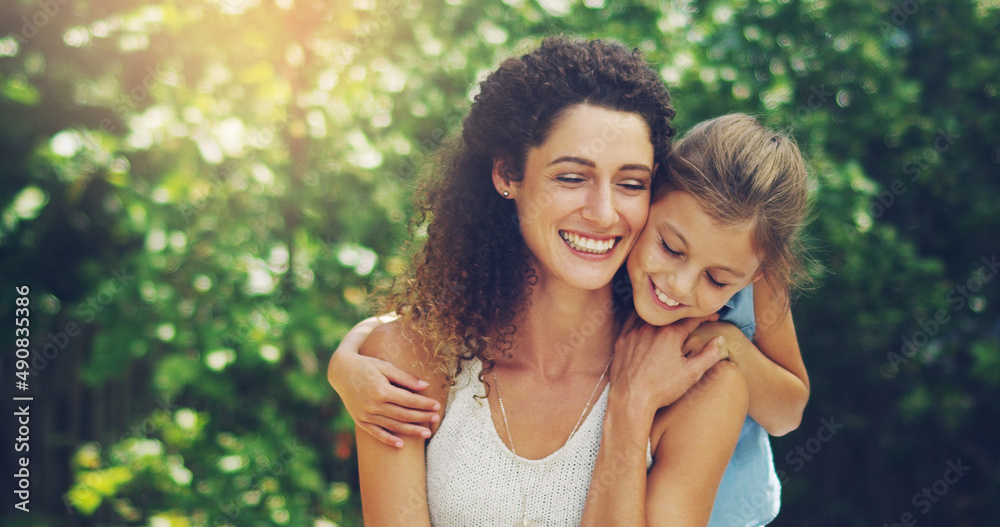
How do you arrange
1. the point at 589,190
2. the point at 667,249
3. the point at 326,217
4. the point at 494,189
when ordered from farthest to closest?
the point at 326,217
the point at 494,189
the point at 667,249
the point at 589,190

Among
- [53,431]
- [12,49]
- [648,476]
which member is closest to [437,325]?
[648,476]

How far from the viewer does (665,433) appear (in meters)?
1.95

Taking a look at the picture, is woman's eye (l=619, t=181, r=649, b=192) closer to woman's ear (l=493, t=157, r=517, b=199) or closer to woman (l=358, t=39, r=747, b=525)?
woman (l=358, t=39, r=747, b=525)

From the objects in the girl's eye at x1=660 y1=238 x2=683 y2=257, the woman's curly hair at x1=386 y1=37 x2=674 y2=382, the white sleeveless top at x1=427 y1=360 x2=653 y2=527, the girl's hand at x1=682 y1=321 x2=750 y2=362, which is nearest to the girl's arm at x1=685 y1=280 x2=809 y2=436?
the girl's hand at x1=682 y1=321 x2=750 y2=362

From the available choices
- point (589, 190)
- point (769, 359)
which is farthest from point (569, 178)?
point (769, 359)

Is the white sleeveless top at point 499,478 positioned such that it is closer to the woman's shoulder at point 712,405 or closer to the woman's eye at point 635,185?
the woman's shoulder at point 712,405

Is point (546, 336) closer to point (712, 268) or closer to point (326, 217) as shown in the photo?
point (712, 268)

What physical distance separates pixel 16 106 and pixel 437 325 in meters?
1.96

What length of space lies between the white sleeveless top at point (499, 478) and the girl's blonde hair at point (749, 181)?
2.03 ft

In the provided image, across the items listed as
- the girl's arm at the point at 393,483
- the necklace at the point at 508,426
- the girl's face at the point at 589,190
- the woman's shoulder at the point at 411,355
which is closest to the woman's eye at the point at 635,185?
the girl's face at the point at 589,190

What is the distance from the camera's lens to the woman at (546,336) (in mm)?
1867

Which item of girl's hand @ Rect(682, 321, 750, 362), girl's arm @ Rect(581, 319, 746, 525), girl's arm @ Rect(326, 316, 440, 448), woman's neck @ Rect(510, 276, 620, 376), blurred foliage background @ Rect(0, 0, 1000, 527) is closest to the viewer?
girl's arm @ Rect(581, 319, 746, 525)

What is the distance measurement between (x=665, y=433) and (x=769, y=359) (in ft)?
1.45

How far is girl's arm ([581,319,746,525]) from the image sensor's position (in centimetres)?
180
